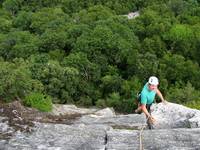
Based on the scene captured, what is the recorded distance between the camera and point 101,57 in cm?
7469

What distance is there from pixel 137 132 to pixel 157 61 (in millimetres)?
52276

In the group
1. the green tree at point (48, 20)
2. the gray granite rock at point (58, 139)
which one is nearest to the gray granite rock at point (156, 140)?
the gray granite rock at point (58, 139)

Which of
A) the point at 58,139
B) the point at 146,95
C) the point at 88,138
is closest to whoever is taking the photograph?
the point at 58,139

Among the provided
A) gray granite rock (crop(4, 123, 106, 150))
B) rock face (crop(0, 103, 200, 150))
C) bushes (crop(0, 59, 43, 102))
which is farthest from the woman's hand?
bushes (crop(0, 59, 43, 102))

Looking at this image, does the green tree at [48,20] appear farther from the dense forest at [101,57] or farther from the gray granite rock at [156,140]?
the gray granite rock at [156,140]

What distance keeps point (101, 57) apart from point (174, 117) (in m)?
51.5

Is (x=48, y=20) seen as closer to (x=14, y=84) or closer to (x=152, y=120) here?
(x=14, y=84)

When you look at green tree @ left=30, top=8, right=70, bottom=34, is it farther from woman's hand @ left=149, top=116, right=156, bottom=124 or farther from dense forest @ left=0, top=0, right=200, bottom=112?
woman's hand @ left=149, top=116, right=156, bottom=124

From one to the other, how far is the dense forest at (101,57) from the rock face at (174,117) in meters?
24.7

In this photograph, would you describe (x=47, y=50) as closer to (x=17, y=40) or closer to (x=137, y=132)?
(x=17, y=40)

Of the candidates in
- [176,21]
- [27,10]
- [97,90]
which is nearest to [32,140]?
[97,90]

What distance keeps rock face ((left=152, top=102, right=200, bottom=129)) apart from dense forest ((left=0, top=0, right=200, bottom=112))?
24.7 m

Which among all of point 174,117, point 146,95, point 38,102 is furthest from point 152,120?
point 38,102

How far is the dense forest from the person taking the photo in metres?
62.3
